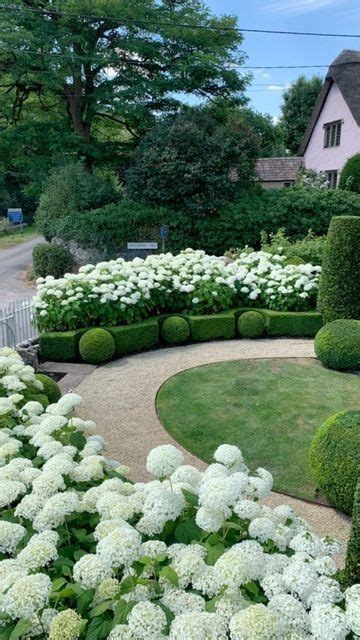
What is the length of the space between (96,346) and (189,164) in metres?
9.82

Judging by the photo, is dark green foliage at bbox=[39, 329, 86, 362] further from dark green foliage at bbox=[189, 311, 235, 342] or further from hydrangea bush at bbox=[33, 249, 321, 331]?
dark green foliage at bbox=[189, 311, 235, 342]

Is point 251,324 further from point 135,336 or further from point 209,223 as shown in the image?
point 209,223

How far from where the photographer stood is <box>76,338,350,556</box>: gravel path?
529 cm

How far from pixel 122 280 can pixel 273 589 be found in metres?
8.87

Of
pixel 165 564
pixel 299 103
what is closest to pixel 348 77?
pixel 299 103

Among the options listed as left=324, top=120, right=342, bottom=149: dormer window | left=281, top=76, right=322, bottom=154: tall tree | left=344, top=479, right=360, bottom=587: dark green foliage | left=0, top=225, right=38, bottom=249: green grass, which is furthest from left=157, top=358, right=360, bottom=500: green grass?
left=281, top=76, right=322, bottom=154: tall tree

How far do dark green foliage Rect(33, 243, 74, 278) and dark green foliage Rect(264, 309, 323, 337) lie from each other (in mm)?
8491

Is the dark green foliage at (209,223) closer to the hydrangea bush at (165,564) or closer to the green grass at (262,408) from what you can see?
the green grass at (262,408)

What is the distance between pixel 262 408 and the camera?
24.8 feet

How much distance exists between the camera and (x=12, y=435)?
4.04 m

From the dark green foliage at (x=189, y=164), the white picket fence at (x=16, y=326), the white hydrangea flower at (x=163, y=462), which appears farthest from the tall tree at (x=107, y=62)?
the white hydrangea flower at (x=163, y=462)


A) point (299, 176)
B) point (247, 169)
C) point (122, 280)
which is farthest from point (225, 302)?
point (299, 176)

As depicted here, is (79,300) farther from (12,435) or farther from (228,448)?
(228,448)

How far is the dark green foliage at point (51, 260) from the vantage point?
17.2 m
